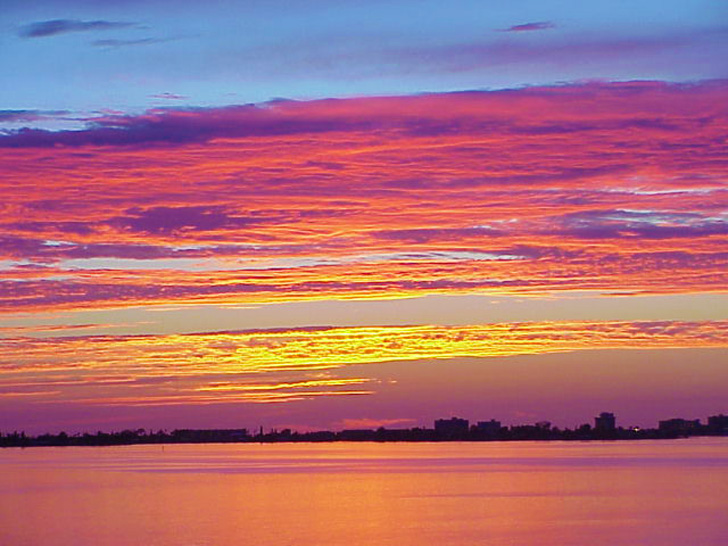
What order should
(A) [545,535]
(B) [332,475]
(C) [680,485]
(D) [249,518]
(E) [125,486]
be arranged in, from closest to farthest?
(A) [545,535]
(D) [249,518]
(C) [680,485]
(E) [125,486]
(B) [332,475]

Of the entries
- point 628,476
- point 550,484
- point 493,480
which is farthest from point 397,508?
point 628,476

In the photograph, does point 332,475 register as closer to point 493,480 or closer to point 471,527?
point 493,480

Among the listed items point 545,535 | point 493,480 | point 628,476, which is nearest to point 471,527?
point 545,535

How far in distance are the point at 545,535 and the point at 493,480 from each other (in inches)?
1869

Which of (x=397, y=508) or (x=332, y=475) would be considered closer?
(x=397, y=508)

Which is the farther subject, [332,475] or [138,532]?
[332,475]

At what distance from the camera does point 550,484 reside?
8650 cm

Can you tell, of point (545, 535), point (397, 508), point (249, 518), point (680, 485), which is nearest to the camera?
point (545, 535)

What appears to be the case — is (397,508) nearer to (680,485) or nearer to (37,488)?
(680,485)

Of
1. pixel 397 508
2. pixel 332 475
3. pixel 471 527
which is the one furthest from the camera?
pixel 332 475

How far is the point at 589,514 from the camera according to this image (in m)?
57.8

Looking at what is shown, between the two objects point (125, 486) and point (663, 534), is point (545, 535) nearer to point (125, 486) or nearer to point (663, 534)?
point (663, 534)

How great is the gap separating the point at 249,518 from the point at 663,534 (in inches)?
729

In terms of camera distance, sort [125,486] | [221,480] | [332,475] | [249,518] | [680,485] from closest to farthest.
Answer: [249,518]
[680,485]
[125,486]
[221,480]
[332,475]
